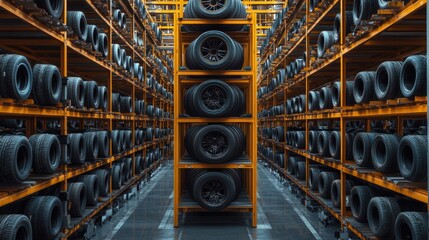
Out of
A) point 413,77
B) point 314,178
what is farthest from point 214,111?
point 413,77

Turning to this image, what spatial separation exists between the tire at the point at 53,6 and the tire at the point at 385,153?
14.5ft

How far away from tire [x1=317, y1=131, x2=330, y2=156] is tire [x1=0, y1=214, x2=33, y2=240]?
5.71 metres

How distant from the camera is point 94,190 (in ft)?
27.4

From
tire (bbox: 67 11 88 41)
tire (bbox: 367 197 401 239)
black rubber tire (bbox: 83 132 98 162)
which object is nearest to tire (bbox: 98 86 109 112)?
black rubber tire (bbox: 83 132 98 162)

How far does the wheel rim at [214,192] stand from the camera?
8.03 m

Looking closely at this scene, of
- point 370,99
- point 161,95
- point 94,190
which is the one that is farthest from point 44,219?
point 161,95

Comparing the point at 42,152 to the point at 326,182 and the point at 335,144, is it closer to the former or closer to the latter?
the point at 335,144

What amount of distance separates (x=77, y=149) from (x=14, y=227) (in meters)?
2.86

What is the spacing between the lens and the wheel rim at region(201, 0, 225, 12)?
8.52m

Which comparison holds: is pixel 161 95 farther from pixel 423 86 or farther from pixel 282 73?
pixel 423 86

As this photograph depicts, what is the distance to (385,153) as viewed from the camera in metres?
5.79

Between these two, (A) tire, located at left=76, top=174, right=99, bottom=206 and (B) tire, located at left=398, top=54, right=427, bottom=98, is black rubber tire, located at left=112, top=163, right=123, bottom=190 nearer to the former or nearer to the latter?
(A) tire, located at left=76, top=174, right=99, bottom=206

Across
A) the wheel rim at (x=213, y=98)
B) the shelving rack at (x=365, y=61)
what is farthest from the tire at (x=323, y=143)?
the wheel rim at (x=213, y=98)

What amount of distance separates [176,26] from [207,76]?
1117 millimetres
